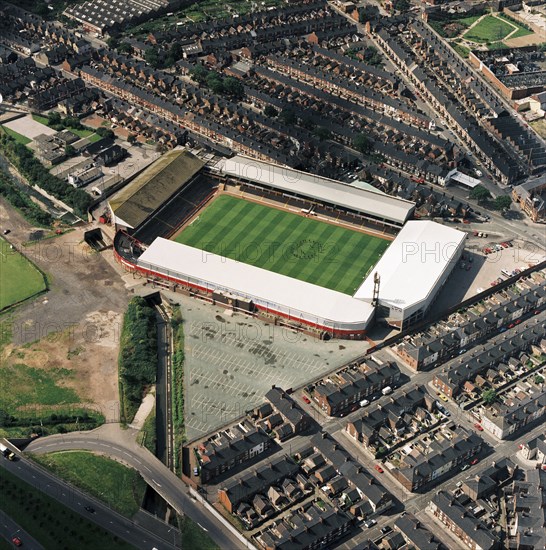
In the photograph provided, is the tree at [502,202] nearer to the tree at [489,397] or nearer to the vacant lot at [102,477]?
the tree at [489,397]

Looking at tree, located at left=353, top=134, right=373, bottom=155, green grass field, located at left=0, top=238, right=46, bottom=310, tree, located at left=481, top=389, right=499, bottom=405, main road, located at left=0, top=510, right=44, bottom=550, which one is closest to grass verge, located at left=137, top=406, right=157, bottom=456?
main road, located at left=0, top=510, right=44, bottom=550

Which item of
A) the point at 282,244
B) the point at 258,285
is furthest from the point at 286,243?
the point at 258,285

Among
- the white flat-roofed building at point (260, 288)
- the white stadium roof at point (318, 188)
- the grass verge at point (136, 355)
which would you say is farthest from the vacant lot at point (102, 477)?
the white stadium roof at point (318, 188)

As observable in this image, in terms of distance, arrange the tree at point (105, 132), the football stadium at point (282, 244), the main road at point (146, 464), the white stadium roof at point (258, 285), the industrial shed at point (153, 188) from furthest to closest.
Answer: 1. the tree at point (105, 132)
2. the industrial shed at point (153, 188)
3. the football stadium at point (282, 244)
4. the white stadium roof at point (258, 285)
5. the main road at point (146, 464)

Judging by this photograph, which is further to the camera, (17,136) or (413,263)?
(17,136)

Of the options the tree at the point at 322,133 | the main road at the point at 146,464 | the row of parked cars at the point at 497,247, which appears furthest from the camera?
the tree at the point at 322,133

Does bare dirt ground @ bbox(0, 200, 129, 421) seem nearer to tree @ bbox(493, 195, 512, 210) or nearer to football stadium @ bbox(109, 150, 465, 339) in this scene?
football stadium @ bbox(109, 150, 465, 339)

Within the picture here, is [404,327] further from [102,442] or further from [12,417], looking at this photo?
[12,417]

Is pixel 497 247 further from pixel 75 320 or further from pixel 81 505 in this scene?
pixel 81 505
